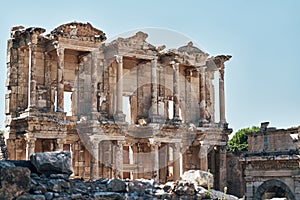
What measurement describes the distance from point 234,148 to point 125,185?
42543 mm

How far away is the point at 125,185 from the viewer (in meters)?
9.54

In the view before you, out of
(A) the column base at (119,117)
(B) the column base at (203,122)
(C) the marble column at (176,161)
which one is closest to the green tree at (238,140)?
(B) the column base at (203,122)

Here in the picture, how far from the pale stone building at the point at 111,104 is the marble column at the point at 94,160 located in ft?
0.16

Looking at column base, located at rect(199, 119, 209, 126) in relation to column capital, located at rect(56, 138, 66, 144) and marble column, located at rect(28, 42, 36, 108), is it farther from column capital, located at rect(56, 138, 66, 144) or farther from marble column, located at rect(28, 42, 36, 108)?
marble column, located at rect(28, 42, 36, 108)

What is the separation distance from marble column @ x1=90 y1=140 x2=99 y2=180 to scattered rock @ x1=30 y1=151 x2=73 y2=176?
18.3 m

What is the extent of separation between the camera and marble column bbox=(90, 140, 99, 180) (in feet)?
88.8

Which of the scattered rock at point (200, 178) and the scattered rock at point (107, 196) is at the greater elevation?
the scattered rock at point (200, 178)

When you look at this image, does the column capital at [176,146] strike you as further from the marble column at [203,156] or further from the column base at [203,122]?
the column base at [203,122]

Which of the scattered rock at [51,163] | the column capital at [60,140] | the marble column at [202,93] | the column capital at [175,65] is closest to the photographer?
the scattered rock at [51,163]

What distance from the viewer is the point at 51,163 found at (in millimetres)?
8625

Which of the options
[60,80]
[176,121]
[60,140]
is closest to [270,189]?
[176,121]

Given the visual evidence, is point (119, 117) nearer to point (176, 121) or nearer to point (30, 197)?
point (176, 121)

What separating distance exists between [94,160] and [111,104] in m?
3.66

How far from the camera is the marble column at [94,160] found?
27.1 meters
